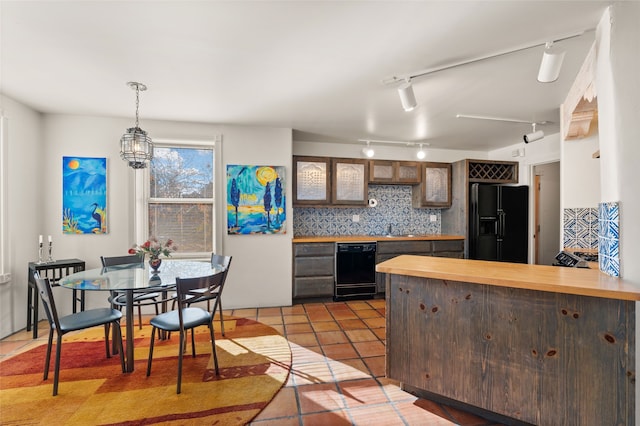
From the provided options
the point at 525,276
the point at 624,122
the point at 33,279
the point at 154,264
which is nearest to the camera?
the point at 624,122

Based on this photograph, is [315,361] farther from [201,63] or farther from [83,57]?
[83,57]

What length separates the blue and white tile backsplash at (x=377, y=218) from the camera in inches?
188

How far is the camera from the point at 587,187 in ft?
9.18

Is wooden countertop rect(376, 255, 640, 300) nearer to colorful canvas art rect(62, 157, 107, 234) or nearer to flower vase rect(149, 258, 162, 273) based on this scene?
flower vase rect(149, 258, 162, 273)

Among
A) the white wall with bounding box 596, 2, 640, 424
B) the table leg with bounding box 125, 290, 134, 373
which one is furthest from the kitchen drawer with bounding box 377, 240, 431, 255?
the table leg with bounding box 125, 290, 134, 373

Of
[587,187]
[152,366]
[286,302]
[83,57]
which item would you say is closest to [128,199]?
[83,57]

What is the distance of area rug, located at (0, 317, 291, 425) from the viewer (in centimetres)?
180

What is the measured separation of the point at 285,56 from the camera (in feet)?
6.96

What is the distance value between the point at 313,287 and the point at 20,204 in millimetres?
3564

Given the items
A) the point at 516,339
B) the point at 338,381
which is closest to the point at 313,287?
the point at 338,381

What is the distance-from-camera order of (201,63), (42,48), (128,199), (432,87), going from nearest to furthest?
(42,48), (201,63), (432,87), (128,199)

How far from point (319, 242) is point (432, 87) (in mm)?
2461

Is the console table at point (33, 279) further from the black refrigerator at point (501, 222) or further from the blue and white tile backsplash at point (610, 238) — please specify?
the black refrigerator at point (501, 222)

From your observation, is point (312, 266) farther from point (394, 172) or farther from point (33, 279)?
point (33, 279)
